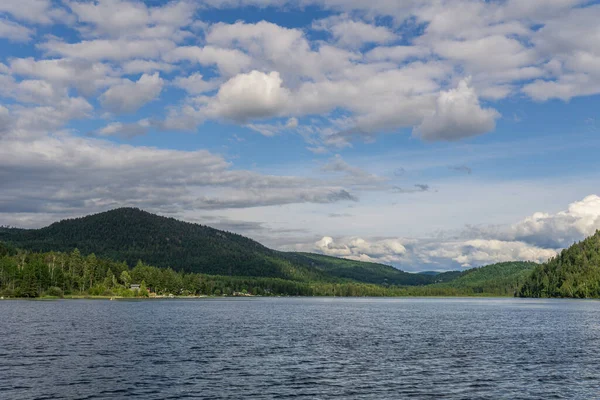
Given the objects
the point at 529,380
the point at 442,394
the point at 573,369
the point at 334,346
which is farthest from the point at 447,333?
the point at 442,394

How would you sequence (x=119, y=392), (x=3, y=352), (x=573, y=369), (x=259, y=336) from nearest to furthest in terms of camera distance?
(x=119, y=392) → (x=573, y=369) → (x=3, y=352) → (x=259, y=336)

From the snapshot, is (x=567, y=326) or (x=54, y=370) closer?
(x=54, y=370)

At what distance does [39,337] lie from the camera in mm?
97250

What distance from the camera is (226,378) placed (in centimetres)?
6194

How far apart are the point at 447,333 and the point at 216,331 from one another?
168 ft

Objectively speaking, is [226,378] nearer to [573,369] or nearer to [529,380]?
[529,380]

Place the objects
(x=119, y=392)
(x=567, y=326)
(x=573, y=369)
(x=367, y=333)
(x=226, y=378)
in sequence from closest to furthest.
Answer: (x=119, y=392) < (x=226, y=378) < (x=573, y=369) < (x=367, y=333) < (x=567, y=326)

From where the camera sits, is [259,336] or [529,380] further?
[259,336]

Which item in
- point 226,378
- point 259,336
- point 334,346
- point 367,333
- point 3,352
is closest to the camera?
point 226,378

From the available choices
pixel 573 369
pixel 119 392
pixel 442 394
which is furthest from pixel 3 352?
pixel 573 369

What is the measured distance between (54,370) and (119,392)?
16.0m

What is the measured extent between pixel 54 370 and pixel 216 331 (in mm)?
56962

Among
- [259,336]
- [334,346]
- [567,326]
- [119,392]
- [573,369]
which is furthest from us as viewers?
[567,326]

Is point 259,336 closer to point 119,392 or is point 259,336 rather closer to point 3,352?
point 3,352
